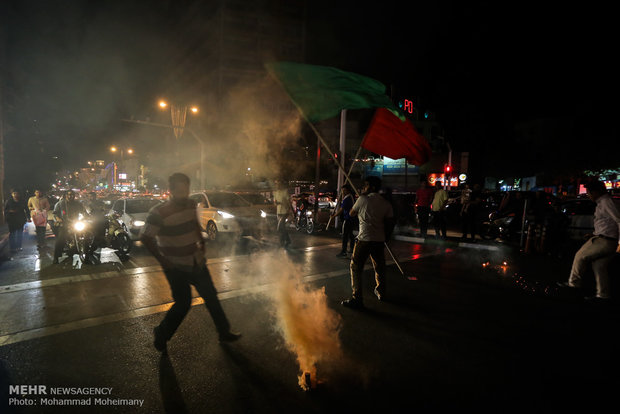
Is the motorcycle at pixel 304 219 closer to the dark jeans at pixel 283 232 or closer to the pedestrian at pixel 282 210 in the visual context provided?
the pedestrian at pixel 282 210

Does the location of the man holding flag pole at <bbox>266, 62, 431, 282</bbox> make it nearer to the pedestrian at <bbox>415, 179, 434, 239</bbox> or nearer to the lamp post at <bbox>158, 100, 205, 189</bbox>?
the pedestrian at <bbox>415, 179, 434, 239</bbox>

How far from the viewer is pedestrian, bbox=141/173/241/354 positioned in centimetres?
329

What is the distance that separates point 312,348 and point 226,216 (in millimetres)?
7450

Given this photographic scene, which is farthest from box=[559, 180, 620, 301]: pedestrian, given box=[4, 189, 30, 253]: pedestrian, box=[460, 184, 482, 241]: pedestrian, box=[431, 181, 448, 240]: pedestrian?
box=[4, 189, 30, 253]: pedestrian

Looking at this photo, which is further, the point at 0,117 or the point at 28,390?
the point at 0,117

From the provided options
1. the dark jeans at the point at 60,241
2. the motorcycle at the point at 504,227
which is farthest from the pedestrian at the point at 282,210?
the motorcycle at the point at 504,227

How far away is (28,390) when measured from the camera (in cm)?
279

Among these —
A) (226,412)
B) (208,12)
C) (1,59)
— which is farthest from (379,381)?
(208,12)

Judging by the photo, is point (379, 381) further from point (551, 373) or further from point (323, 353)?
point (551, 373)

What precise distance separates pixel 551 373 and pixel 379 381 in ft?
5.22

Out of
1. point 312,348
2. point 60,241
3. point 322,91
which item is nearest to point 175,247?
point 312,348

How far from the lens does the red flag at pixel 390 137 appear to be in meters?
6.13

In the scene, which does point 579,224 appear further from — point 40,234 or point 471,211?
point 40,234

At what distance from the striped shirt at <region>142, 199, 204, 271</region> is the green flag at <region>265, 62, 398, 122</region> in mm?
3203
